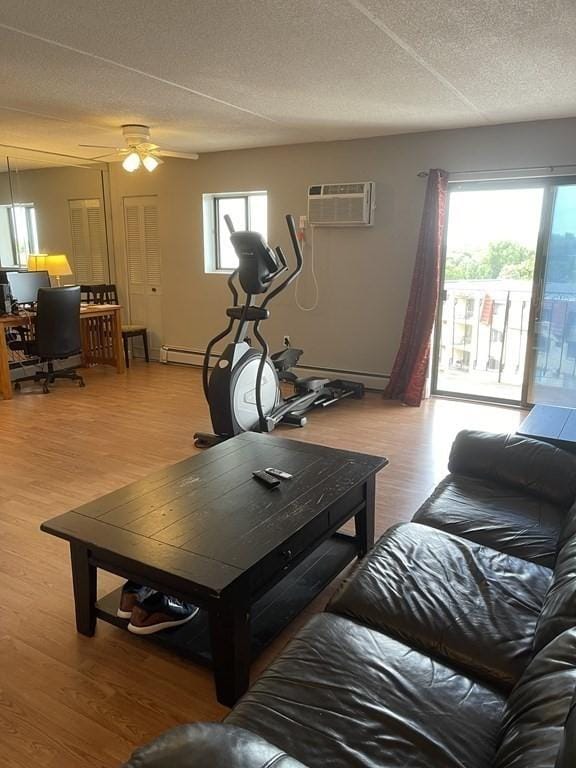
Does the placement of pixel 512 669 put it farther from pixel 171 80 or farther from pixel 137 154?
pixel 137 154

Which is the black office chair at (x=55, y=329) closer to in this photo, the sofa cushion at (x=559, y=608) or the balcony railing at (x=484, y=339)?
the balcony railing at (x=484, y=339)

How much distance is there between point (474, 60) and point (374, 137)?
2.19 meters

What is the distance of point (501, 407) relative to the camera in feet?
16.2

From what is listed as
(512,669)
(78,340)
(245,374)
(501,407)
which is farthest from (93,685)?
(78,340)

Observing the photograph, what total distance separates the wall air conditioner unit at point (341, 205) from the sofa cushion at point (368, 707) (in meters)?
4.33

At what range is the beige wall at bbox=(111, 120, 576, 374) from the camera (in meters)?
4.62

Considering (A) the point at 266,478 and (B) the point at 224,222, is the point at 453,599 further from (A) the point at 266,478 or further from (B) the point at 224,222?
(B) the point at 224,222

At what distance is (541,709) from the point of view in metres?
1.04

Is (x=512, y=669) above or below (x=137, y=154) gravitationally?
below

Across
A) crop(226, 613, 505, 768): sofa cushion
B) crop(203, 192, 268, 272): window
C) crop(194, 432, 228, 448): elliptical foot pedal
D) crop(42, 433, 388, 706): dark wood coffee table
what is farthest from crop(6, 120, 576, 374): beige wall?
crop(226, 613, 505, 768): sofa cushion

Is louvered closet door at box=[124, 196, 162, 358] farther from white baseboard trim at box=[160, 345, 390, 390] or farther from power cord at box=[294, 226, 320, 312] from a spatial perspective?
power cord at box=[294, 226, 320, 312]

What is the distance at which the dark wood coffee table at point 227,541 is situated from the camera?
1.67 m

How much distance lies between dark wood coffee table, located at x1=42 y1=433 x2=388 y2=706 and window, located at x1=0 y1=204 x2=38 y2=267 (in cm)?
470

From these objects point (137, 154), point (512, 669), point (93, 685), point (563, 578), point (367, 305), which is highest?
point (137, 154)
